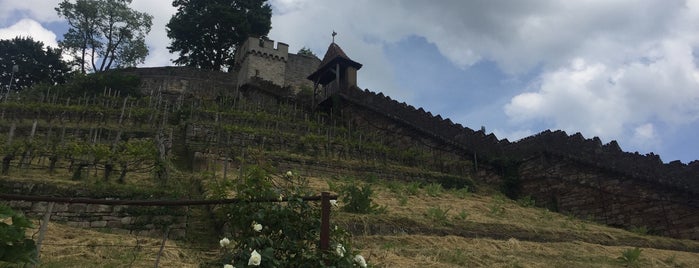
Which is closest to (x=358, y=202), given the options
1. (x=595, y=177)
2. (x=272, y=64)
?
(x=595, y=177)

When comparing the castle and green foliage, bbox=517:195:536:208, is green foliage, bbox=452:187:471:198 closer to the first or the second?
green foliage, bbox=517:195:536:208

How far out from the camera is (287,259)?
190 inches

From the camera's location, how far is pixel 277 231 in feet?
16.4

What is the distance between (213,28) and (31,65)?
12.7m

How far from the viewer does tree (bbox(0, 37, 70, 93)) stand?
37.3 m

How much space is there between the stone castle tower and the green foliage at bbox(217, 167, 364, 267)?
3085 centimetres

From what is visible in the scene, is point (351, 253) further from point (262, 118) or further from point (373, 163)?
point (262, 118)

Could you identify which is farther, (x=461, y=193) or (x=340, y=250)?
(x=461, y=193)

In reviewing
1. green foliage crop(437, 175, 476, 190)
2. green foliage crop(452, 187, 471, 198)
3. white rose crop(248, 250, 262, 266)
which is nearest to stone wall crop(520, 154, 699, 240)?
green foliage crop(437, 175, 476, 190)

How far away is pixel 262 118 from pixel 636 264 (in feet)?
53.6

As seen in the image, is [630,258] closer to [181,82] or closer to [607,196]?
[607,196]

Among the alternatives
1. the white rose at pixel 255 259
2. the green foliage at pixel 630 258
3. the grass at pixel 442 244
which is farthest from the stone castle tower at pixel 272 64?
the white rose at pixel 255 259

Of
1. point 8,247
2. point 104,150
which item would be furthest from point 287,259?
point 104,150

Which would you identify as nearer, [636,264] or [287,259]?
[287,259]
